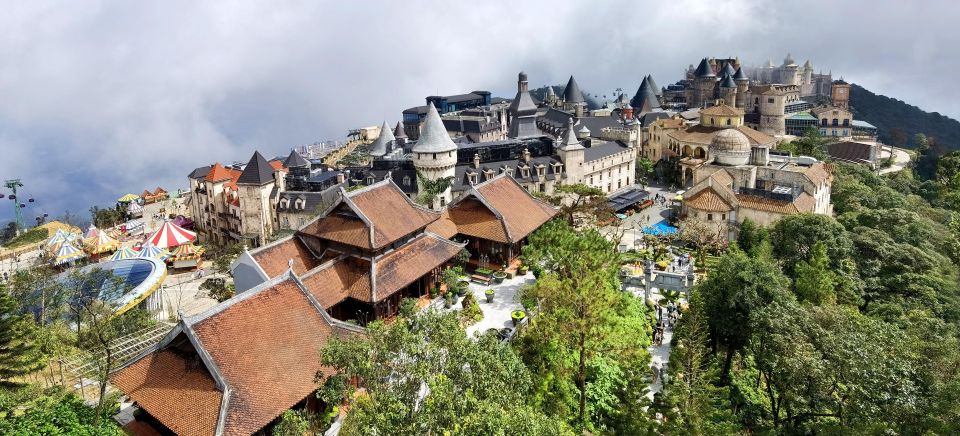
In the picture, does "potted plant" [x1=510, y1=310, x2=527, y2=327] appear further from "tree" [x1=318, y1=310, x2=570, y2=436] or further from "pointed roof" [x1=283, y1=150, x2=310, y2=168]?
"pointed roof" [x1=283, y1=150, x2=310, y2=168]

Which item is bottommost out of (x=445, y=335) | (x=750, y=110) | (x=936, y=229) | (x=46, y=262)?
(x=46, y=262)

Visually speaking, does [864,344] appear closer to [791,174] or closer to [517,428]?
[517,428]

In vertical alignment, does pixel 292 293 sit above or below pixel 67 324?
above

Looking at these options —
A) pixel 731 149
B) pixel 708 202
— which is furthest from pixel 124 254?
pixel 731 149

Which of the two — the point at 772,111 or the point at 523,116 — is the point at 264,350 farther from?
the point at 772,111

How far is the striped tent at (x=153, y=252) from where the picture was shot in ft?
165

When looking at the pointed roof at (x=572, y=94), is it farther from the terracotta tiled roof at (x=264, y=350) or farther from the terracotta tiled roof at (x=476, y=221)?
the terracotta tiled roof at (x=264, y=350)

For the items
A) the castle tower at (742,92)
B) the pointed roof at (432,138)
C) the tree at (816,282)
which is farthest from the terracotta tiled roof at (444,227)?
the castle tower at (742,92)

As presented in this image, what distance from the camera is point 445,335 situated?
56.0 feet

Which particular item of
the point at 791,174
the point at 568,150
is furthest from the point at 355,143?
the point at 791,174

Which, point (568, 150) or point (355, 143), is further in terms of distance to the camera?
point (355, 143)

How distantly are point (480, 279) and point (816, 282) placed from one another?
19.8 m

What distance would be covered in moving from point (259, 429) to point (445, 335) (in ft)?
27.3

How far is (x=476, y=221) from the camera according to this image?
4031 cm
